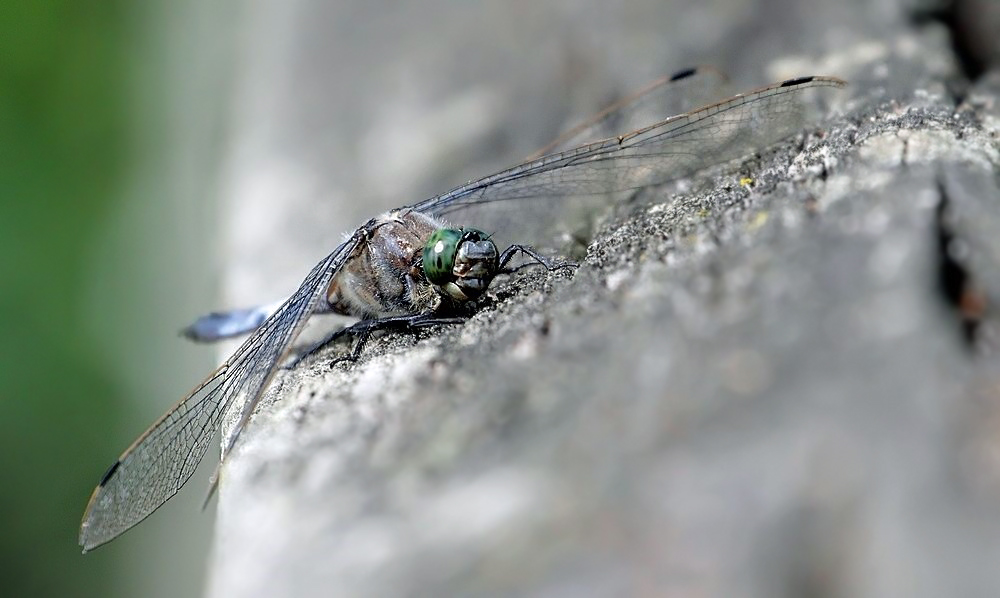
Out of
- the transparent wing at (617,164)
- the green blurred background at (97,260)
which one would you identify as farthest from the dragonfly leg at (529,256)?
the green blurred background at (97,260)

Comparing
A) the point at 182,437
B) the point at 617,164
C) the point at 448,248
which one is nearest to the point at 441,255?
the point at 448,248

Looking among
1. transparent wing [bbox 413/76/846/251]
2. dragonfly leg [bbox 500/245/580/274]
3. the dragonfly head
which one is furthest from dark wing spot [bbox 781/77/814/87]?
the dragonfly head

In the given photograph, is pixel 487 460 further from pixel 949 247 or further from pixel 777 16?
pixel 777 16

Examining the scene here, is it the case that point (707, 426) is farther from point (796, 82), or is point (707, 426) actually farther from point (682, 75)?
point (682, 75)

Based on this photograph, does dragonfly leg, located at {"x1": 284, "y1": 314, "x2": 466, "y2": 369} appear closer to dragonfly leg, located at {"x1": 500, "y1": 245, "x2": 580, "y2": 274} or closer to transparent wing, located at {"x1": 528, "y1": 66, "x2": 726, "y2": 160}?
dragonfly leg, located at {"x1": 500, "y1": 245, "x2": 580, "y2": 274}

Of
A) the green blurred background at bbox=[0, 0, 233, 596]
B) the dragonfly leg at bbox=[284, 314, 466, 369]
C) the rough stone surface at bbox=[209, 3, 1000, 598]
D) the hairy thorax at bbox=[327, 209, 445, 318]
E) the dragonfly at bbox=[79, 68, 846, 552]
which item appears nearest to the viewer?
the rough stone surface at bbox=[209, 3, 1000, 598]

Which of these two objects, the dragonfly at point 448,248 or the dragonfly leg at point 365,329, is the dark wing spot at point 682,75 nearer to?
the dragonfly at point 448,248

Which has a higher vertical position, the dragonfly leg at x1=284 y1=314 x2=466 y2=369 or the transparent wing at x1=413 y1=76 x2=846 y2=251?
the transparent wing at x1=413 y1=76 x2=846 y2=251
